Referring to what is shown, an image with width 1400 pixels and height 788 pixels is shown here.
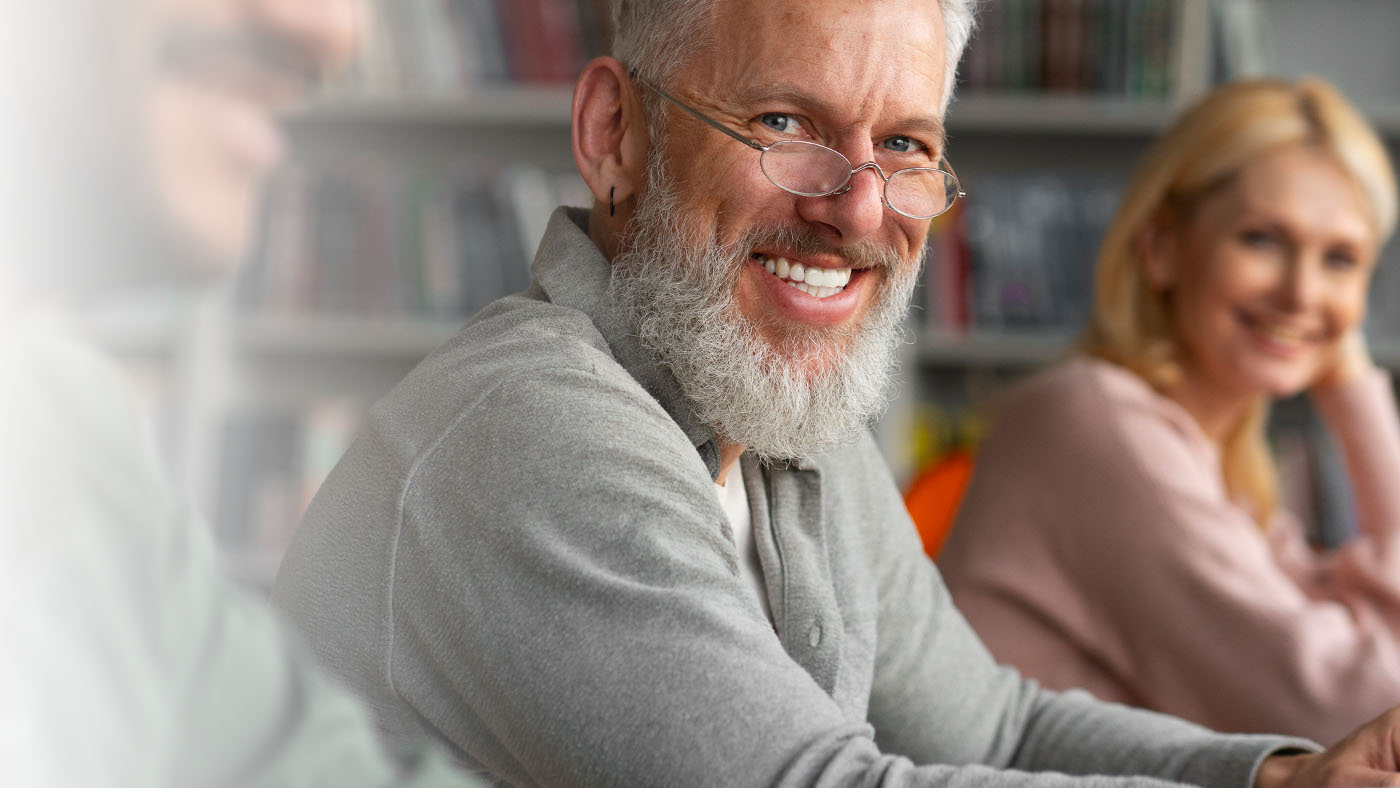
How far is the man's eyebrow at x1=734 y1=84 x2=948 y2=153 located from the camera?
2.70 ft

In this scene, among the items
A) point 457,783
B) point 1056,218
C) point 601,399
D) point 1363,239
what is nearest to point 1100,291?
point 1363,239

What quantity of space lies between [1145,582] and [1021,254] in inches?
48.6

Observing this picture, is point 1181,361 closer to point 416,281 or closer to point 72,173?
point 416,281

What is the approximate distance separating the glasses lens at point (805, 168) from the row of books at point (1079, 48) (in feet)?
5.50

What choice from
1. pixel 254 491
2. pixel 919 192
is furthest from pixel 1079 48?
pixel 254 491

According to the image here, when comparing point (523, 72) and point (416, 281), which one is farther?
point (523, 72)

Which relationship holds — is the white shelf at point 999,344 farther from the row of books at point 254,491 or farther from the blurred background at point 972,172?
the row of books at point 254,491

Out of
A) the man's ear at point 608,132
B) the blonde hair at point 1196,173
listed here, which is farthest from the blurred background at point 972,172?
the man's ear at point 608,132

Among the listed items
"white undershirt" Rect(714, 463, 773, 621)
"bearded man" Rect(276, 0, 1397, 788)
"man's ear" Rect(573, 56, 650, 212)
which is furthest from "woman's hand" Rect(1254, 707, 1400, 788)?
"man's ear" Rect(573, 56, 650, 212)

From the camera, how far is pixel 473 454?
0.70m

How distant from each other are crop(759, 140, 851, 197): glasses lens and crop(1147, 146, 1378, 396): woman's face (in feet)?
3.53

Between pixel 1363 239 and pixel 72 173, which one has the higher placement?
pixel 72 173

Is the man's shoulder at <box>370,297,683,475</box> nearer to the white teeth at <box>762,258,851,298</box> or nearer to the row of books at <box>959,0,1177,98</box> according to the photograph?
the white teeth at <box>762,258,851,298</box>

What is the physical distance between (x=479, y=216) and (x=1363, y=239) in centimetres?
139
